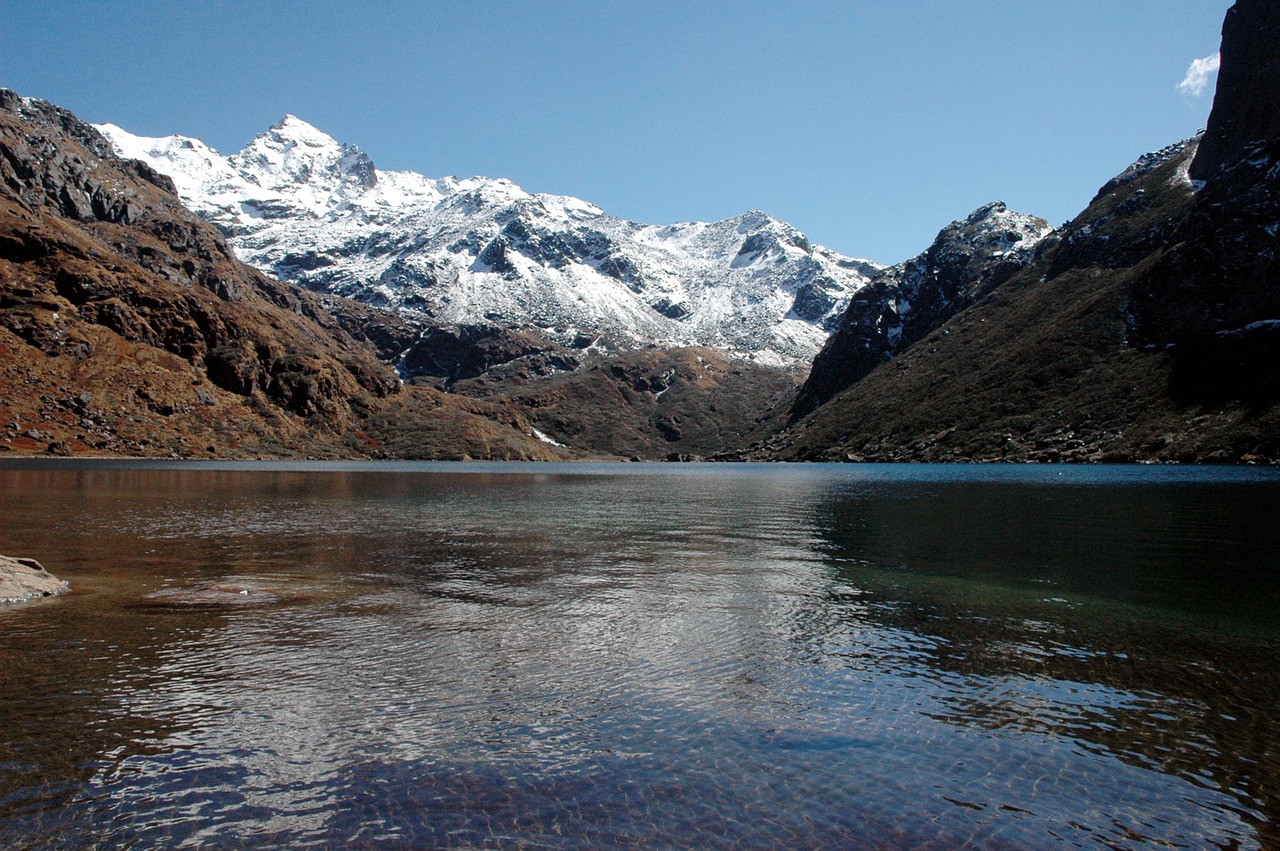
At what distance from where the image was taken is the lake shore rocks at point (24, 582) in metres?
24.6

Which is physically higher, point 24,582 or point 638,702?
point 638,702

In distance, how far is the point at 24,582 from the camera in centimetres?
2538

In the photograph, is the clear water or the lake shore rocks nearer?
the clear water

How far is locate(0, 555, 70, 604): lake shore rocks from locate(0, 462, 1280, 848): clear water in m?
1.11

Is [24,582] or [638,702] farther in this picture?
[24,582]

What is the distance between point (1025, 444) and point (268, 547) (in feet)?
660

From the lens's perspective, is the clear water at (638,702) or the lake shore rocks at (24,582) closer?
the clear water at (638,702)

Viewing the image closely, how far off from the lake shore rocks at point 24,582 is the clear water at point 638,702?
111 cm

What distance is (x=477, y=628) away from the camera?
22312mm

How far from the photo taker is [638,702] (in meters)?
15.7

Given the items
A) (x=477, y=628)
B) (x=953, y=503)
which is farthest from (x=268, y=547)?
(x=953, y=503)

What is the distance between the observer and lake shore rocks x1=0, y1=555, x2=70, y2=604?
24.6 metres

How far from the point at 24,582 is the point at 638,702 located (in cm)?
2317

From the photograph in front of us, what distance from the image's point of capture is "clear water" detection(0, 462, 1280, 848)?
10.6m
